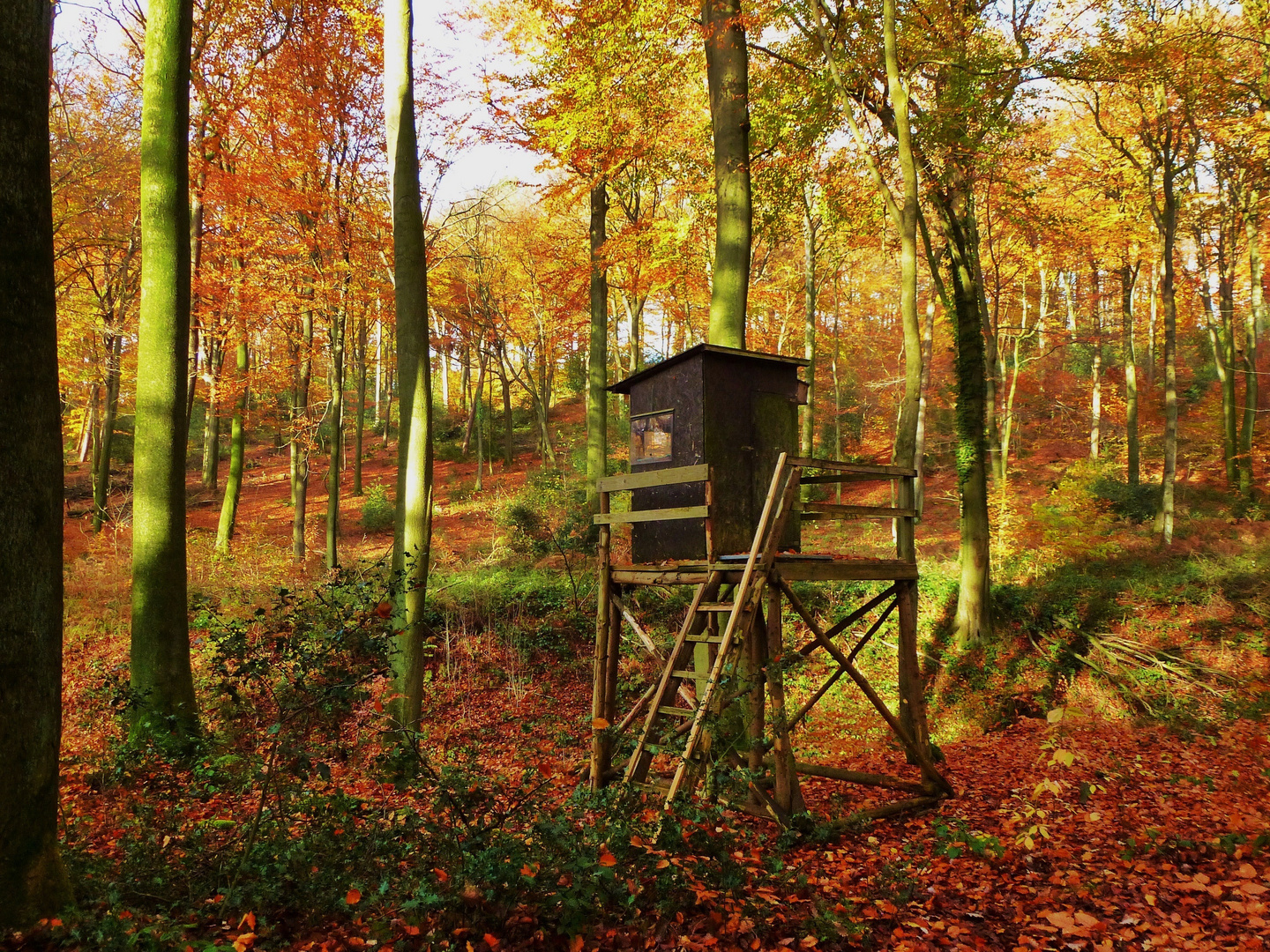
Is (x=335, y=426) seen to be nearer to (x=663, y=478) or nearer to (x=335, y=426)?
(x=335, y=426)

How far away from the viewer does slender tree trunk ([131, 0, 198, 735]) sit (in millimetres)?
7844

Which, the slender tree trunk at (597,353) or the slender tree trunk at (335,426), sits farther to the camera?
the slender tree trunk at (597,353)

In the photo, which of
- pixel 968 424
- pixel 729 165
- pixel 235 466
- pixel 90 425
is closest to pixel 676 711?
pixel 729 165

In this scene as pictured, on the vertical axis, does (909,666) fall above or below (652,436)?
below

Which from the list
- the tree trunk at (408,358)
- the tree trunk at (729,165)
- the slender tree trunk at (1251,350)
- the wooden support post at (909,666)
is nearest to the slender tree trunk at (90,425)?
the tree trunk at (408,358)

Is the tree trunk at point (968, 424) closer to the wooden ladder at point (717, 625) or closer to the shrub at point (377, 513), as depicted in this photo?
the wooden ladder at point (717, 625)

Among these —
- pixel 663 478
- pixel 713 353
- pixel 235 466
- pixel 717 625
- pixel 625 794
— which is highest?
pixel 713 353

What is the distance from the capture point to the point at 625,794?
5344 millimetres

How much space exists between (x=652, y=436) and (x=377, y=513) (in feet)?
55.3

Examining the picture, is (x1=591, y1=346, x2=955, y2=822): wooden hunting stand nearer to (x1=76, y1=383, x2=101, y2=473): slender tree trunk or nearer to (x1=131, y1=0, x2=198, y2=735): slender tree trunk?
(x1=131, y1=0, x2=198, y2=735): slender tree trunk

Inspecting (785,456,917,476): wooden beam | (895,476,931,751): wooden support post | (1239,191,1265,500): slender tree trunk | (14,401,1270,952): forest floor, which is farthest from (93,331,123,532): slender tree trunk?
(1239,191,1265,500): slender tree trunk

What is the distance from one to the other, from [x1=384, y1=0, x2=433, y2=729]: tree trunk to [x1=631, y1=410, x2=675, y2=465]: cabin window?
102 inches

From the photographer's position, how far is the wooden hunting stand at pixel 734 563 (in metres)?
6.80

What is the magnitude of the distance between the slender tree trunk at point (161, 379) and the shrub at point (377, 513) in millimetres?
13999
